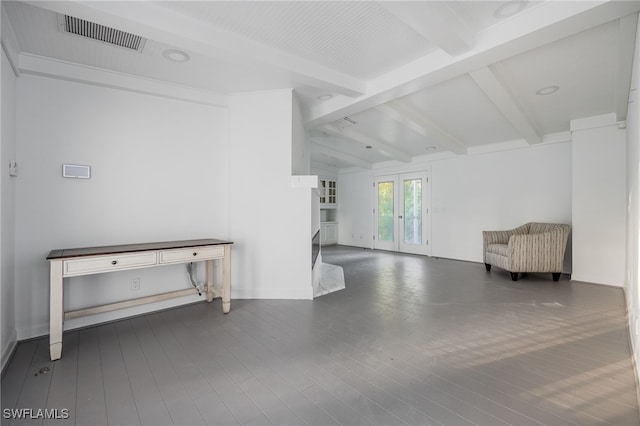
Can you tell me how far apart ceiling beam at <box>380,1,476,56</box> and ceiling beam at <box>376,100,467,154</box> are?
153 centimetres

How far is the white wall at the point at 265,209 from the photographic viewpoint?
11.9 feet

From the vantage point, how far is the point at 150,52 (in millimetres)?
2617

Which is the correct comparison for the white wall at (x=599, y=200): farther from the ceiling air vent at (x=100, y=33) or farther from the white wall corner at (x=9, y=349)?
the white wall corner at (x=9, y=349)

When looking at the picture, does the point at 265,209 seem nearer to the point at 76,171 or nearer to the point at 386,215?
the point at 76,171

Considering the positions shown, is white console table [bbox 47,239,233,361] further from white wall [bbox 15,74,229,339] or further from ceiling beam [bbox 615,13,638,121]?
ceiling beam [bbox 615,13,638,121]

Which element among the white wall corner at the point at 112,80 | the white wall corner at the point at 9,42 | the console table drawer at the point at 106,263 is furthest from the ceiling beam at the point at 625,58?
the white wall corner at the point at 9,42

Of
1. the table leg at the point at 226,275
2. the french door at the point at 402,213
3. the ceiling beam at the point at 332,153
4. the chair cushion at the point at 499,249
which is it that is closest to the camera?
the table leg at the point at 226,275

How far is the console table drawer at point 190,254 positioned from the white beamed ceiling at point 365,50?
1.79m

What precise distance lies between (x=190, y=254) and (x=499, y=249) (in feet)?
15.5

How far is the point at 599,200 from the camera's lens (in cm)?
423

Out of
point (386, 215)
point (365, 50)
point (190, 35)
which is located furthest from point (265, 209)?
point (386, 215)

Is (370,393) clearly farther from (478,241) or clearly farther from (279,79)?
(478,241)

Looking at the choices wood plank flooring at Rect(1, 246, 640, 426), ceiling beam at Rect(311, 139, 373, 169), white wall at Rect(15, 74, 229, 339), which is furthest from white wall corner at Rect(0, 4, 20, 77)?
ceiling beam at Rect(311, 139, 373, 169)

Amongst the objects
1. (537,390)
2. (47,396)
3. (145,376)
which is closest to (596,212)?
(537,390)
